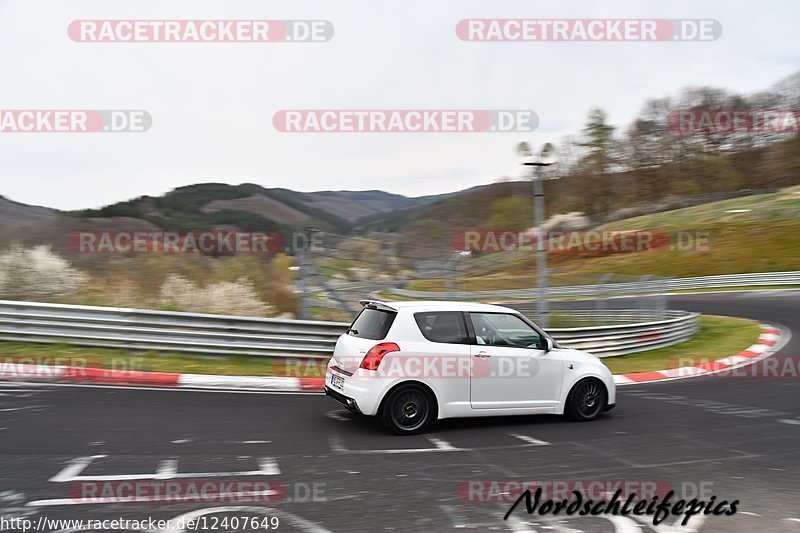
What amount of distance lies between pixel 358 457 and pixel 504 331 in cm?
258

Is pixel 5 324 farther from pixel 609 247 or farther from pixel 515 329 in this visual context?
pixel 609 247

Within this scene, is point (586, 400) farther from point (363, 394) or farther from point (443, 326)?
point (363, 394)

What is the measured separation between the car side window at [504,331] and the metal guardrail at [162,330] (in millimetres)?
4590

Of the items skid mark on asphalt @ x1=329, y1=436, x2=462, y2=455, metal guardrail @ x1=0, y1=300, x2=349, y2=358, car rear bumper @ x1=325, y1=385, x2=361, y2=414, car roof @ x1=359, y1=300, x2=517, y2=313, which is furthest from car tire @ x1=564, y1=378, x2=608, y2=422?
metal guardrail @ x1=0, y1=300, x2=349, y2=358

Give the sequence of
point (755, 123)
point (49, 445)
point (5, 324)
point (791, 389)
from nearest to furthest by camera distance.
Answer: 1. point (49, 445)
2. point (791, 389)
3. point (5, 324)
4. point (755, 123)

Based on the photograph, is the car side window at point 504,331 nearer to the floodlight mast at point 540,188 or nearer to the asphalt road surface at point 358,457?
the asphalt road surface at point 358,457

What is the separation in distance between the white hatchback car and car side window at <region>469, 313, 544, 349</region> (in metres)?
0.01

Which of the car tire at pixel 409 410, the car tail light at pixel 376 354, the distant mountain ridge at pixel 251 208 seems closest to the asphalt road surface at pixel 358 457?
the car tire at pixel 409 410

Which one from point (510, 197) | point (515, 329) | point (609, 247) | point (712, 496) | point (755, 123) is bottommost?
point (712, 496)

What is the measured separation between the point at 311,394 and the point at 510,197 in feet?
201

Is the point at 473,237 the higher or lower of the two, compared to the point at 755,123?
lower

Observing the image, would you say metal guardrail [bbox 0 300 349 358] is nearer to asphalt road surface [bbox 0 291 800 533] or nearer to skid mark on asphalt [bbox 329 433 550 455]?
A: asphalt road surface [bbox 0 291 800 533]

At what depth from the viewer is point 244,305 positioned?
551 inches

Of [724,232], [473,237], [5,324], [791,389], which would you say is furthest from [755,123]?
[5,324]
